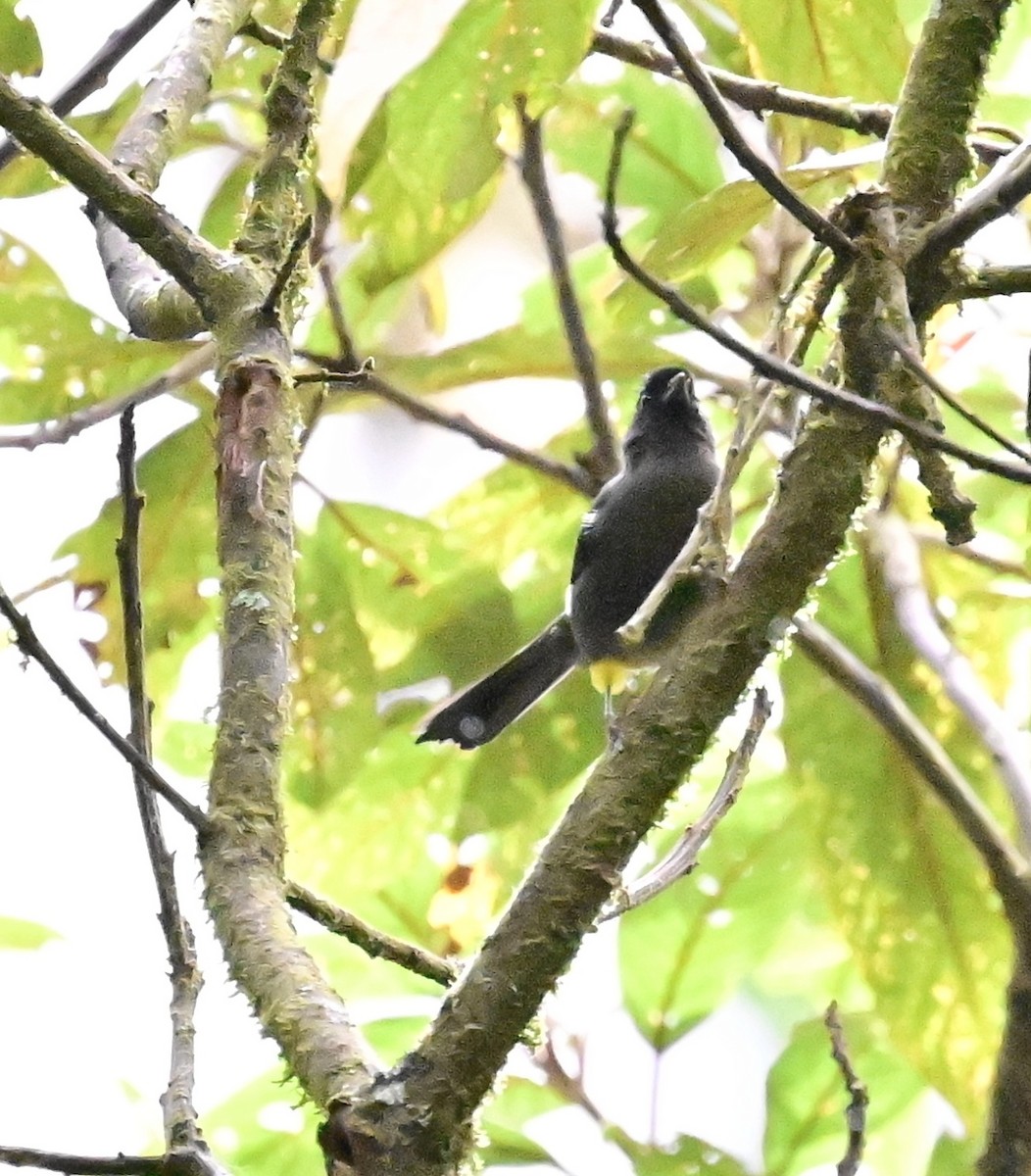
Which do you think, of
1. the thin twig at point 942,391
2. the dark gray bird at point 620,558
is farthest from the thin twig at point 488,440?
the thin twig at point 942,391

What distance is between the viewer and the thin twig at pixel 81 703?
810mm

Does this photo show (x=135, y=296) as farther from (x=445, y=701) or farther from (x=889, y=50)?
(x=889, y=50)

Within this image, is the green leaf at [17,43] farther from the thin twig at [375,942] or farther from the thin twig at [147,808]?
the thin twig at [375,942]

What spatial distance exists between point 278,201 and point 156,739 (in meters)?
0.68

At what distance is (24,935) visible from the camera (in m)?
1.54

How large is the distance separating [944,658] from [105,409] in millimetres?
863

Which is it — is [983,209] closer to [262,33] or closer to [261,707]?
[261,707]

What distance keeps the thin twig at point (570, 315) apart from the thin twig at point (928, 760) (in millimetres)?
272

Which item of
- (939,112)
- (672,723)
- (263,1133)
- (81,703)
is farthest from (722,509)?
(263,1133)

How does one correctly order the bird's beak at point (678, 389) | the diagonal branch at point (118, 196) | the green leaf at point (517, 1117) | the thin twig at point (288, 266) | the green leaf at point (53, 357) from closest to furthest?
the thin twig at point (288, 266)
the diagonal branch at point (118, 196)
the green leaf at point (517, 1117)
the green leaf at point (53, 357)
the bird's beak at point (678, 389)

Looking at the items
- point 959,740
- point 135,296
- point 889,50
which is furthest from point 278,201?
point 959,740

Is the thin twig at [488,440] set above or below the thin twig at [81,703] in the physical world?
above

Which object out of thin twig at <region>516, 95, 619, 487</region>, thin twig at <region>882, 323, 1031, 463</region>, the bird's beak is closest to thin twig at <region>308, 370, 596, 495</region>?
thin twig at <region>516, 95, 619, 487</region>

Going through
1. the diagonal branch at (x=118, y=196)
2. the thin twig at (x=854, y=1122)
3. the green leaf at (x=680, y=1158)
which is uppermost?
the diagonal branch at (x=118, y=196)
